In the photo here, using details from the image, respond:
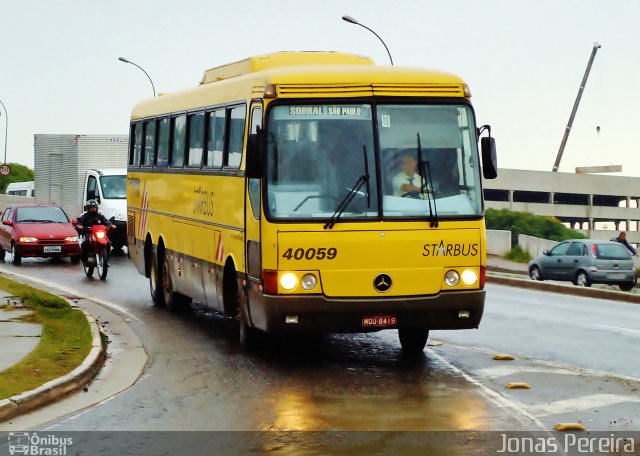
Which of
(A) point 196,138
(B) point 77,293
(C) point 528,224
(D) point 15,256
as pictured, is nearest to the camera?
(A) point 196,138

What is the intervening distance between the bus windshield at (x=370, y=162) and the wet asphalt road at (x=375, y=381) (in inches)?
67.9

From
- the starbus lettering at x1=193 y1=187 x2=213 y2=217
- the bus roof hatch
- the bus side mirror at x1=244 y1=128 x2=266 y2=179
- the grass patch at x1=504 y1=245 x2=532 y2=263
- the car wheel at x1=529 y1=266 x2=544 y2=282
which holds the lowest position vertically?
the grass patch at x1=504 y1=245 x2=532 y2=263

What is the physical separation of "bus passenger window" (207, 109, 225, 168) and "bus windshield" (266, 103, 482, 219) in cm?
254

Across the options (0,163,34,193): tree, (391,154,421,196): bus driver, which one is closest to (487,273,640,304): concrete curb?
(391,154,421,196): bus driver

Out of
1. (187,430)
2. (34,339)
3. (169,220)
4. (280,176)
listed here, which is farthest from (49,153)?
(187,430)

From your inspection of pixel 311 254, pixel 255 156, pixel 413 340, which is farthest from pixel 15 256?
pixel 311 254

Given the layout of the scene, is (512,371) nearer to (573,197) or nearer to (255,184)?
(255,184)

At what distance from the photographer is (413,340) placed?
15.7 meters

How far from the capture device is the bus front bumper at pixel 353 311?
45.2ft

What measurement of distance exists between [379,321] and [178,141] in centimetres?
643

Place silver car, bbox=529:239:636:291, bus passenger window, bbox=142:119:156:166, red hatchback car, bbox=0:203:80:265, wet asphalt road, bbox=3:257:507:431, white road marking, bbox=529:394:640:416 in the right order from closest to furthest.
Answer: wet asphalt road, bbox=3:257:507:431
white road marking, bbox=529:394:640:416
bus passenger window, bbox=142:119:156:166
red hatchback car, bbox=0:203:80:265
silver car, bbox=529:239:636:291

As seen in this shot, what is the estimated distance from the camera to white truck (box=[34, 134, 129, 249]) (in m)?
35.7

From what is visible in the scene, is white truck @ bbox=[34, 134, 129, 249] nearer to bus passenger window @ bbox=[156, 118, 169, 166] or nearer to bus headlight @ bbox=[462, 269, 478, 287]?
bus passenger window @ bbox=[156, 118, 169, 166]

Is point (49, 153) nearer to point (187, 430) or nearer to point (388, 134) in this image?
point (388, 134)
